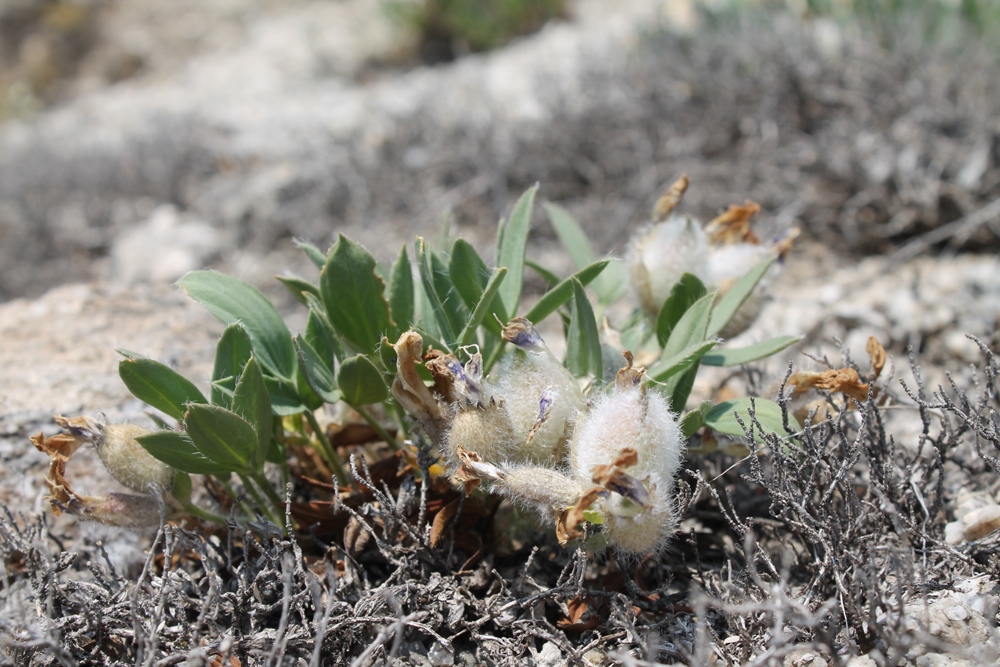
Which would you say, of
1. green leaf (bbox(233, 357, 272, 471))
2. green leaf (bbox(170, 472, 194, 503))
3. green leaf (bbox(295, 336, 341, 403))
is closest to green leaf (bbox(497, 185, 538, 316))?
green leaf (bbox(295, 336, 341, 403))

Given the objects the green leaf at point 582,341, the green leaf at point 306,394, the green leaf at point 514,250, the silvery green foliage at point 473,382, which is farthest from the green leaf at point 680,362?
the green leaf at point 306,394

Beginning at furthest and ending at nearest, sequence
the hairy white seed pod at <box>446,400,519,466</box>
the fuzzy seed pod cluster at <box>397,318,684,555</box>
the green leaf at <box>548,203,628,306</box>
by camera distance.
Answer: the green leaf at <box>548,203,628,306</box> → the hairy white seed pod at <box>446,400,519,466</box> → the fuzzy seed pod cluster at <box>397,318,684,555</box>

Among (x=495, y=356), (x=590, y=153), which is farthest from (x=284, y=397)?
(x=590, y=153)

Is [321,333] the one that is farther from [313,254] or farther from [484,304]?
[484,304]

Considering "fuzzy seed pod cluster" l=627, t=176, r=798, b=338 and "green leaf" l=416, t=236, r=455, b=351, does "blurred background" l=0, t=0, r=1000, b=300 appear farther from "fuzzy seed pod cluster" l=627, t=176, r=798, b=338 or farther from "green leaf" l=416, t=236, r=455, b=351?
"green leaf" l=416, t=236, r=455, b=351

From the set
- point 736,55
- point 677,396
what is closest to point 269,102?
point 736,55
